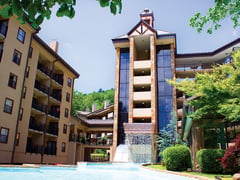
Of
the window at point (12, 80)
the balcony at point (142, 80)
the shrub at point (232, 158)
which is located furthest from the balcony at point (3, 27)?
the balcony at point (142, 80)

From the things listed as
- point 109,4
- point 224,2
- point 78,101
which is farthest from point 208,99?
point 78,101

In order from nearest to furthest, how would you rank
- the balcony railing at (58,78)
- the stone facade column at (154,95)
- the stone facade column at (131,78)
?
the stone facade column at (154,95), the balcony railing at (58,78), the stone facade column at (131,78)

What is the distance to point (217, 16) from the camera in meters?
6.05

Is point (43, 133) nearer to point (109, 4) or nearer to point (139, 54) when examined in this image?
point (139, 54)

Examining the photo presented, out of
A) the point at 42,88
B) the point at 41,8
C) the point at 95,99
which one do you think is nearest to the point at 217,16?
the point at 41,8

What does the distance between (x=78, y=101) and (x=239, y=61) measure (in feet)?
190

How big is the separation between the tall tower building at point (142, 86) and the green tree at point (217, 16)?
86.5ft

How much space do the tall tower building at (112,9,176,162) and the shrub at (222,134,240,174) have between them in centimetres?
2190

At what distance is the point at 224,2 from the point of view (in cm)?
540

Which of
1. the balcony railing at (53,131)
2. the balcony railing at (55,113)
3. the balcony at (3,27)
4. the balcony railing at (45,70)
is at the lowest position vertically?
the balcony railing at (53,131)

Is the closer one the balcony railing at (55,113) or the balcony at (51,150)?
the balcony at (51,150)

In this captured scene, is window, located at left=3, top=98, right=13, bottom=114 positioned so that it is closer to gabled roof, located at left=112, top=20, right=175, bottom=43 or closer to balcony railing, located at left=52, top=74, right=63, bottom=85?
balcony railing, located at left=52, top=74, right=63, bottom=85

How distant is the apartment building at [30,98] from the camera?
21125 mm

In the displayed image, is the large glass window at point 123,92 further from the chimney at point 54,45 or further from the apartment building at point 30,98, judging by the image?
the chimney at point 54,45
